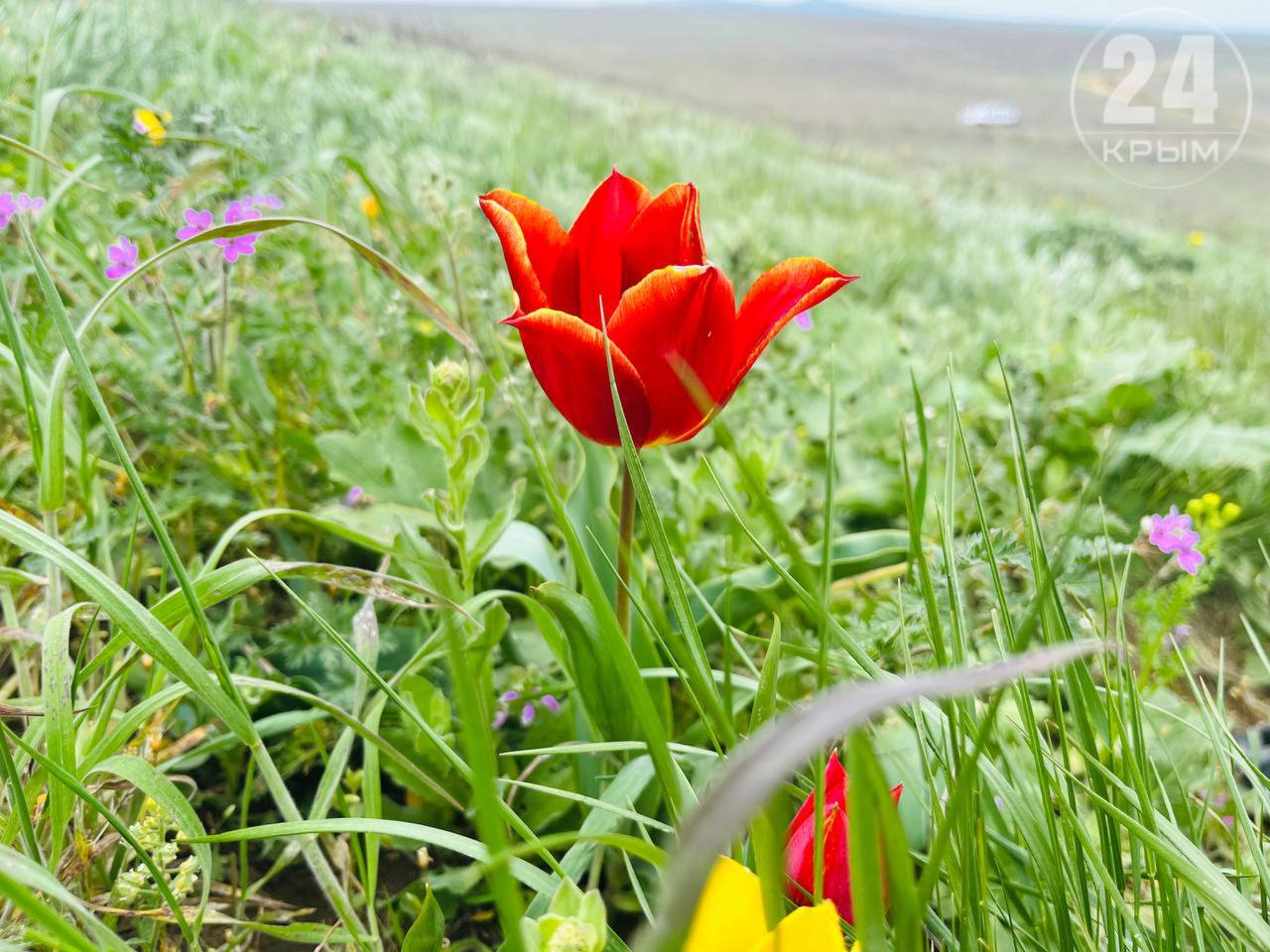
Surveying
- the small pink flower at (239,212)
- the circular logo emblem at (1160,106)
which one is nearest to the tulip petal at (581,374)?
the small pink flower at (239,212)

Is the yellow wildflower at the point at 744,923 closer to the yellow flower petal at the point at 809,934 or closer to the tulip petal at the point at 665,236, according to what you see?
the yellow flower petal at the point at 809,934

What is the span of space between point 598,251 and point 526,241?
0.24 ft

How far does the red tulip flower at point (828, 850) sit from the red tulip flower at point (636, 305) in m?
0.31

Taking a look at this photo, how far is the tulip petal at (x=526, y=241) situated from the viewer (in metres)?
0.78

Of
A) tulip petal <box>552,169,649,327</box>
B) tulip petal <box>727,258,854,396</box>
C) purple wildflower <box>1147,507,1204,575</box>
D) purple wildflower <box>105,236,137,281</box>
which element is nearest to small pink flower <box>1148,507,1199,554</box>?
purple wildflower <box>1147,507,1204,575</box>

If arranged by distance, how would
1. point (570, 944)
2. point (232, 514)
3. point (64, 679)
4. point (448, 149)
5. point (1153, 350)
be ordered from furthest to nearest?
1. point (448, 149)
2. point (1153, 350)
3. point (232, 514)
4. point (64, 679)
5. point (570, 944)

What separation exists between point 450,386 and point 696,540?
0.60m

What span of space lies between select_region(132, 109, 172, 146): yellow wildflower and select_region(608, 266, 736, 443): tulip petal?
2.93 feet

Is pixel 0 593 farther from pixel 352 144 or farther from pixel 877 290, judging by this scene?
pixel 877 290

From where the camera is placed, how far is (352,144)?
11.7 ft

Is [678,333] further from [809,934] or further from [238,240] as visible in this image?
[238,240]

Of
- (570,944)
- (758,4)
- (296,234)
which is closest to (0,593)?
(570,944)

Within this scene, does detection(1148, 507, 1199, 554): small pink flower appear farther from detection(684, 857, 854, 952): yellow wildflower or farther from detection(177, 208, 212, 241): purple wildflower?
detection(177, 208, 212, 241): purple wildflower

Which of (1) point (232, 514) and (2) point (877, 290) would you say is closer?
(1) point (232, 514)
